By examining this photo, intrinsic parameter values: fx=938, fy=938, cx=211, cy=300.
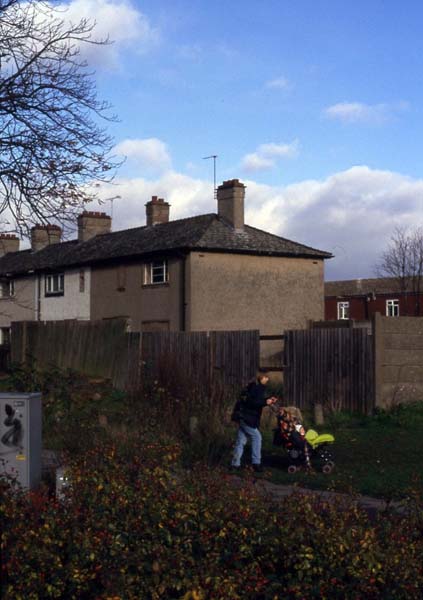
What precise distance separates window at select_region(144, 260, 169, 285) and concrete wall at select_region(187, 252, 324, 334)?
162 centimetres

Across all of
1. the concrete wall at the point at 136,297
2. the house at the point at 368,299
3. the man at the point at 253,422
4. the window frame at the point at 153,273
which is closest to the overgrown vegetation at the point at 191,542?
the man at the point at 253,422

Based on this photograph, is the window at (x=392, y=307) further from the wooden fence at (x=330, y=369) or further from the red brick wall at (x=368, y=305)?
the wooden fence at (x=330, y=369)

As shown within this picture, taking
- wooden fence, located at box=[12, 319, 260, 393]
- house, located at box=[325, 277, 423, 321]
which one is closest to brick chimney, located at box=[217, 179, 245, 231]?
wooden fence, located at box=[12, 319, 260, 393]

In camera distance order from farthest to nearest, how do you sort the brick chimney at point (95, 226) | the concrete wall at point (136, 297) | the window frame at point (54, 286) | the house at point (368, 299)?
1. the house at point (368, 299)
2. the brick chimney at point (95, 226)
3. the window frame at point (54, 286)
4. the concrete wall at point (136, 297)

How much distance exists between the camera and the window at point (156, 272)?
35.9m

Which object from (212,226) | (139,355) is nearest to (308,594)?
(139,355)

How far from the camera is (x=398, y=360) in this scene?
19.4 metres

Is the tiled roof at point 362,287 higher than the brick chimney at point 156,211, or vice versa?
the brick chimney at point 156,211

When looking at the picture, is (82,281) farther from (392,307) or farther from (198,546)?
(198,546)

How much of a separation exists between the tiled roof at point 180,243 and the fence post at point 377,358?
15766 mm

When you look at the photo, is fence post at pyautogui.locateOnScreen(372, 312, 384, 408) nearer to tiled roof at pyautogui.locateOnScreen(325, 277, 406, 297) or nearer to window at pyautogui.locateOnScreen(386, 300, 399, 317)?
tiled roof at pyautogui.locateOnScreen(325, 277, 406, 297)

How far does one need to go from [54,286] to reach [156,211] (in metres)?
6.70

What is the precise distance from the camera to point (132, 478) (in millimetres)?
7430

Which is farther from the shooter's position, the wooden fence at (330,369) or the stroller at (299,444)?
the wooden fence at (330,369)
